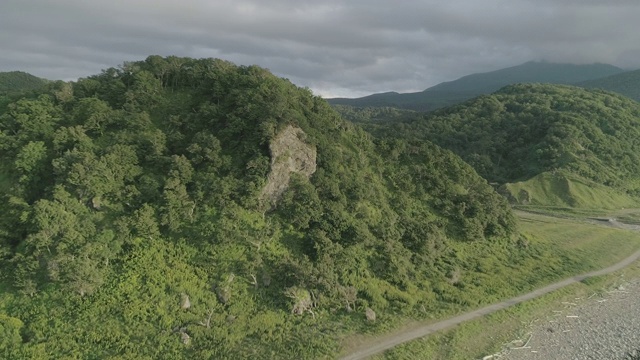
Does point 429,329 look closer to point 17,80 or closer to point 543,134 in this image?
point 543,134

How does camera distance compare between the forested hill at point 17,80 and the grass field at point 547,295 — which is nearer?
the grass field at point 547,295

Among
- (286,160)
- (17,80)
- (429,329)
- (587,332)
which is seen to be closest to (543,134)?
(587,332)

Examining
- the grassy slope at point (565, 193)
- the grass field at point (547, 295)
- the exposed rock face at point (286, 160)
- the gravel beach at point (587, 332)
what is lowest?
the gravel beach at point (587, 332)

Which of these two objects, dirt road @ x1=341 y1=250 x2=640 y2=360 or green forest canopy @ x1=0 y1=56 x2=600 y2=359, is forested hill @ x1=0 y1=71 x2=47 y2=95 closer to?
green forest canopy @ x1=0 y1=56 x2=600 y2=359

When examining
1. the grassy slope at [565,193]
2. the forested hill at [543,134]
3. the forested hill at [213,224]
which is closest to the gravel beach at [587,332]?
the forested hill at [213,224]

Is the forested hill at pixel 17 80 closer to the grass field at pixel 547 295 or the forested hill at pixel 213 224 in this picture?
the forested hill at pixel 213 224

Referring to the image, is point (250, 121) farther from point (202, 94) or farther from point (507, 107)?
point (507, 107)
